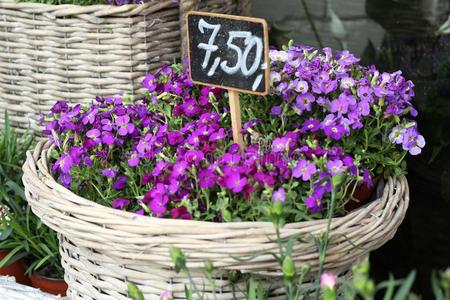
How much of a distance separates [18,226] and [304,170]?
79 centimetres

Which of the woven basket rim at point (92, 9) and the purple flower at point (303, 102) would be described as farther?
the woven basket rim at point (92, 9)

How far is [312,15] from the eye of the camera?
111 inches

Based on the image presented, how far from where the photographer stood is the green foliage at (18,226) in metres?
1.85

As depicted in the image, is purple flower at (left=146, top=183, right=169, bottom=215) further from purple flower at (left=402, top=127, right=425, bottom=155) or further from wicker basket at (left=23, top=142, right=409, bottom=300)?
purple flower at (left=402, top=127, right=425, bottom=155)

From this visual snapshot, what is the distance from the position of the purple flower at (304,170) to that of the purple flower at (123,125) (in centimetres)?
38

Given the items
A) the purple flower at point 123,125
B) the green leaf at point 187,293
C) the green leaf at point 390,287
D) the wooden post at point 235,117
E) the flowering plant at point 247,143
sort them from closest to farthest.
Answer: the green leaf at point 390,287
the green leaf at point 187,293
the flowering plant at point 247,143
the wooden post at point 235,117
the purple flower at point 123,125

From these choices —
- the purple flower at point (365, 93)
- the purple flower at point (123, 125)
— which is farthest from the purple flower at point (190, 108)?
the purple flower at point (365, 93)

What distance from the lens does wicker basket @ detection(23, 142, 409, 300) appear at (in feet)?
4.22

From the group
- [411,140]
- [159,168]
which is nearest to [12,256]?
[159,168]

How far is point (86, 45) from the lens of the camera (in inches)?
76.1

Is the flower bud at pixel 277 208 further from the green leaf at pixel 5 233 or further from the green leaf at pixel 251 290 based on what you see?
the green leaf at pixel 5 233

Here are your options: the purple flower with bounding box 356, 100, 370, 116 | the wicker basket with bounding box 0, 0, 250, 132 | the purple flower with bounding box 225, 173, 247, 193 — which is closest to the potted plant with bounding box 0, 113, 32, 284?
the wicker basket with bounding box 0, 0, 250, 132

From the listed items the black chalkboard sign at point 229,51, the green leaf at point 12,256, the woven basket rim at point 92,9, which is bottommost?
the green leaf at point 12,256

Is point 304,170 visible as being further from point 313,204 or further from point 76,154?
point 76,154
